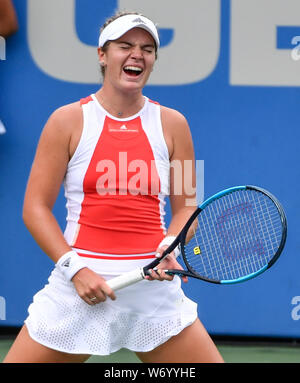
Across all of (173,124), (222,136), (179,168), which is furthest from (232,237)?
(222,136)

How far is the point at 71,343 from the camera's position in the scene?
2.59m

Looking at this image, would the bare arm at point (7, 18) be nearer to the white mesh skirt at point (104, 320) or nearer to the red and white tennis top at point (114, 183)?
the red and white tennis top at point (114, 183)

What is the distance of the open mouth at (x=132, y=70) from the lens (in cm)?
263

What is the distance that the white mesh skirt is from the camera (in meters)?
2.58

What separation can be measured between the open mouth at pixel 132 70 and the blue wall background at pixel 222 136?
136 cm

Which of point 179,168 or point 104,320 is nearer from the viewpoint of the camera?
point 104,320

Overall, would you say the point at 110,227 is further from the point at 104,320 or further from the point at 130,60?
the point at 130,60

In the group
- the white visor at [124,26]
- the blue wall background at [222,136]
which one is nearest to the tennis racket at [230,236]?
the white visor at [124,26]

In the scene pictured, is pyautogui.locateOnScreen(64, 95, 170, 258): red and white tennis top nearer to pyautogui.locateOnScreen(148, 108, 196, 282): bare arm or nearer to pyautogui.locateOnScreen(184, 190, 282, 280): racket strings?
pyautogui.locateOnScreen(148, 108, 196, 282): bare arm

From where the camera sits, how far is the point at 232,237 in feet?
9.38

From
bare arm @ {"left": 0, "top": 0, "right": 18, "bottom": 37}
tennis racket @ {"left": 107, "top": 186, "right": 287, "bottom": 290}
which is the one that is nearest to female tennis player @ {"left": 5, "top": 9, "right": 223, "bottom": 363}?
tennis racket @ {"left": 107, "top": 186, "right": 287, "bottom": 290}

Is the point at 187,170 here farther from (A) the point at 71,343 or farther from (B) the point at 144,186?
(A) the point at 71,343

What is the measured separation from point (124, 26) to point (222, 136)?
1.48 meters
